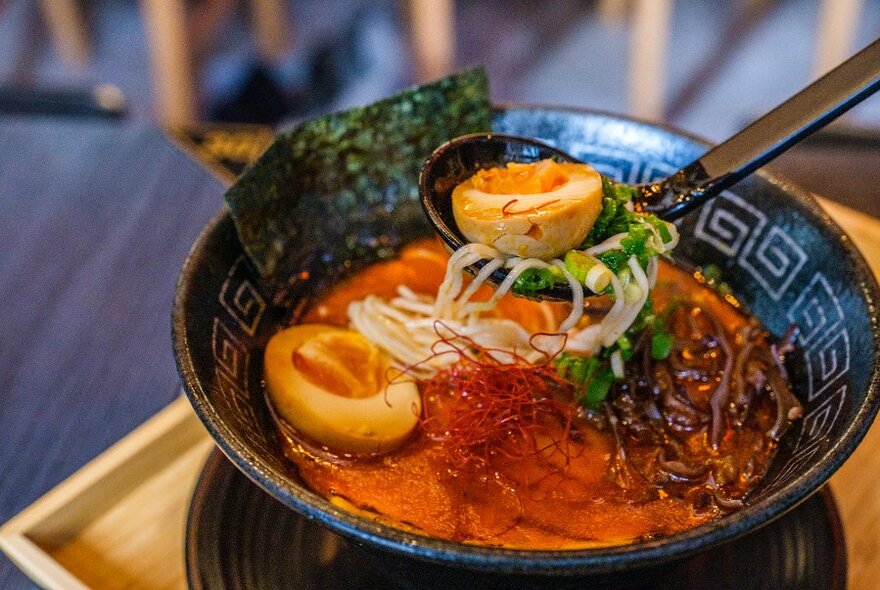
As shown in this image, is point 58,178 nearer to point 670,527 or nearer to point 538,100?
point 670,527

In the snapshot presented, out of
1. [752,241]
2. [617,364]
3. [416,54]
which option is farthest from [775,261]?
[416,54]

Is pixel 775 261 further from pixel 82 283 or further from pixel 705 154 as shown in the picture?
pixel 82 283

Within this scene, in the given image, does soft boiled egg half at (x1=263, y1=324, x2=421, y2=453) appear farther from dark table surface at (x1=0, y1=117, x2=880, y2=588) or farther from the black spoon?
dark table surface at (x1=0, y1=117, x2=880, y2=588)

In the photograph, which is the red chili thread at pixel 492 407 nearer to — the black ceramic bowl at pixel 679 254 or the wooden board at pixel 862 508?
the black ceramic bowl at pixel 679 254

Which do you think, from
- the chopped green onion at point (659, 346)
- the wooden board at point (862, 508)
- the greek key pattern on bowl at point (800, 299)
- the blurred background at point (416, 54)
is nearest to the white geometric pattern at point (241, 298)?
the chopped green onion at point (659, 346)

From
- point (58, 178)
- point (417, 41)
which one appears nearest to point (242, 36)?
point (417, 41)

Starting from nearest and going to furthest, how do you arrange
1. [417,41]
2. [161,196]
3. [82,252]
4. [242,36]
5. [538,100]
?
[82,252] → [161,196] → [417,41] → [538,100] → [242,36]

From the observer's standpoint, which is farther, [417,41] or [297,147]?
[417,41]
